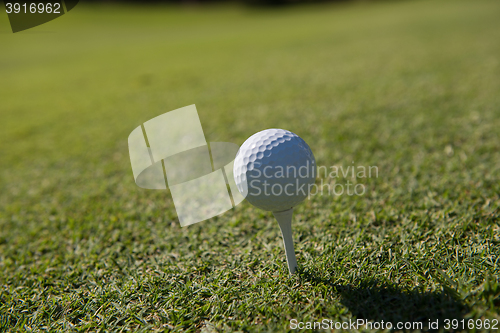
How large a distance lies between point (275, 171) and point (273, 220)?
90 centimetres

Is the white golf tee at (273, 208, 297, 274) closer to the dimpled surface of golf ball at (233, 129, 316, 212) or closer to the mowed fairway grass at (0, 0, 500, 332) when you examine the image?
the dimpled surface of golf ball at (233, 129, 316, 212)

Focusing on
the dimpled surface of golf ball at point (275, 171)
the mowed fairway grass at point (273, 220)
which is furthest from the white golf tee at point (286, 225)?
the mowed fairway grass at point (273, 220)

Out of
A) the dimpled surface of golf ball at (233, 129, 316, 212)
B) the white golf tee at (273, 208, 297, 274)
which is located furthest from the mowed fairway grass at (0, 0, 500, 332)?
the dimpled surface of golf ball at (233, 129, 316, 212)

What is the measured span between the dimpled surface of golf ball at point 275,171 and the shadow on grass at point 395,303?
0.50 metres

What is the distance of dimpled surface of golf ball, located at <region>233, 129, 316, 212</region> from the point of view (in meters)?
1.52

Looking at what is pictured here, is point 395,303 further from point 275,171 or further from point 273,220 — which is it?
point 273,220

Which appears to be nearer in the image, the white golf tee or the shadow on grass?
the shadow on grass

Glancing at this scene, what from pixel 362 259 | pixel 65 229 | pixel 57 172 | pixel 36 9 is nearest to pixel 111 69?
pixel 36 9

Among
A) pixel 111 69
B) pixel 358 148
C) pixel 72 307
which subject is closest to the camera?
pixel 72 307

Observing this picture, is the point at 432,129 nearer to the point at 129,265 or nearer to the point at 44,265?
the point at 129,265

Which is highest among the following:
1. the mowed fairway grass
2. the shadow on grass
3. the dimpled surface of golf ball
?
the dimpled surface of golf ball

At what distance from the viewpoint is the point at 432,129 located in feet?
11.6

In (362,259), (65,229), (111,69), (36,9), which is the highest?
(36,9)

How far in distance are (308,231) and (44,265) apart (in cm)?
171
